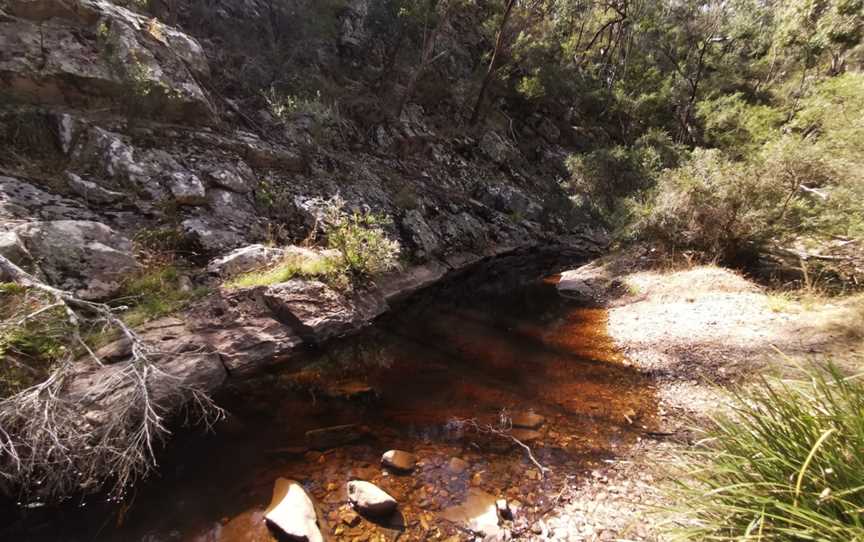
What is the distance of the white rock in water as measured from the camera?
364cm

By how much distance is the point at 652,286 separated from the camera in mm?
11078

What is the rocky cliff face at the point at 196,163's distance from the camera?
22.8ft

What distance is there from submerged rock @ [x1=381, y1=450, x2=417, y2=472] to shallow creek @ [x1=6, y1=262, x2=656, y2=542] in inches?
4.4

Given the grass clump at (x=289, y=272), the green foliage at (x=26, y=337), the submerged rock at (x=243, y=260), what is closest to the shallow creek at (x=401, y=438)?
the green foliage at (x=26, y=337)

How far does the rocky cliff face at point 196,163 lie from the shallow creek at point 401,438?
135 centimetres

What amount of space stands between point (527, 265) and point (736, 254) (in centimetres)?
850

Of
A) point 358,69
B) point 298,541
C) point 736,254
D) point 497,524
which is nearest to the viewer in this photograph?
point 298,541

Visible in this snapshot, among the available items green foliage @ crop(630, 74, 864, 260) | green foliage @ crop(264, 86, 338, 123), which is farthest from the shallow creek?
green foliage @ crop(264, 86, 338, 123)

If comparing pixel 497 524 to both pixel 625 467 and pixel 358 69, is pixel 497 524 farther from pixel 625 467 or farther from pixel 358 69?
pixel 358 69

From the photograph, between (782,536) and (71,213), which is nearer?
(782,536)

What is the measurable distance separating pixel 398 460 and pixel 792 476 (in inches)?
156

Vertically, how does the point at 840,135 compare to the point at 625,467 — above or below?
above

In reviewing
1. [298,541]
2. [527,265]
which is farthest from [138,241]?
[527,265]

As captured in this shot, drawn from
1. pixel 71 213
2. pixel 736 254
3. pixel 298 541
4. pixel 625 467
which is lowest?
pixel 625 467
